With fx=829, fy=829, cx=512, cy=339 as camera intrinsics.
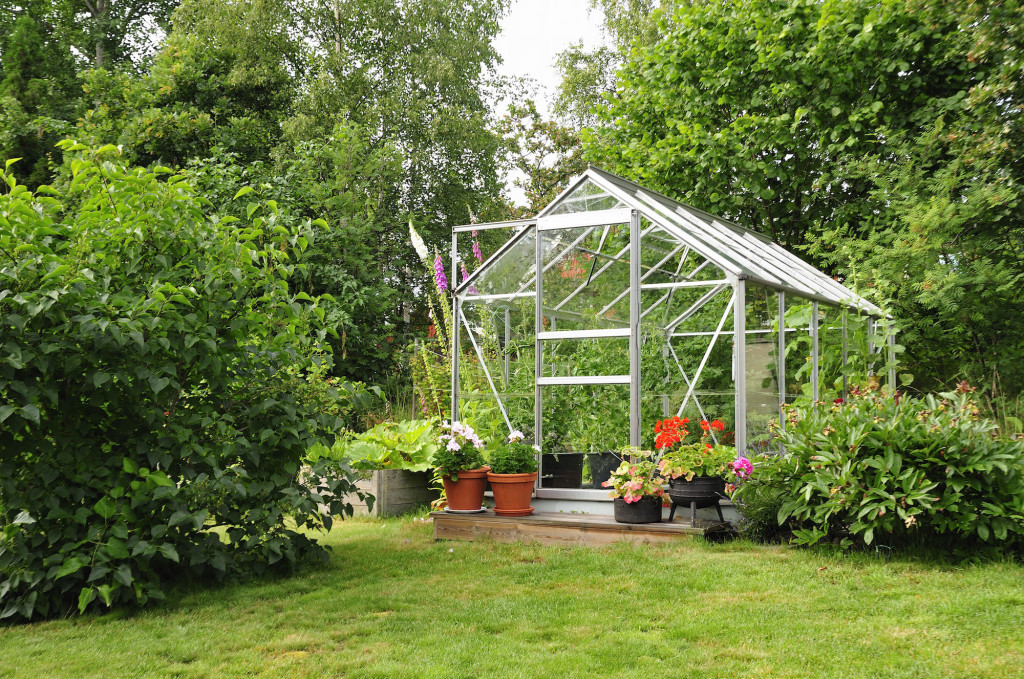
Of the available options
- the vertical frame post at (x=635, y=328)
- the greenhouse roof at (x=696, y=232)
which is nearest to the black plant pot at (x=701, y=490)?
the vertical frame post at (x=635, y=328)

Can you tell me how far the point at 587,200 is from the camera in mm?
7375

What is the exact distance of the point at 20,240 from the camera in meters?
4.37

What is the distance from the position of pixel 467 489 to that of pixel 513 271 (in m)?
2.06

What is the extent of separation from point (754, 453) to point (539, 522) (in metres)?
1.72

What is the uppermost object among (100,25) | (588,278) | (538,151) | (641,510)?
(100,25)

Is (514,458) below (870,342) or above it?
below

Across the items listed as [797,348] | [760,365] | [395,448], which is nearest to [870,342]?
[797,348]

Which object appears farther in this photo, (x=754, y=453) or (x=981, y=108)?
(x=981, y=108)

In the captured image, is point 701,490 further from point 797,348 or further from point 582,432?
point 797,348

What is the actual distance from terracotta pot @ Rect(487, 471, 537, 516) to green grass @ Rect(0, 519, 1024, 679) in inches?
49.3

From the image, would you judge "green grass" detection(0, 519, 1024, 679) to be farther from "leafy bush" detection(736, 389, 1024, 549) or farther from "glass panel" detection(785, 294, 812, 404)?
"glass panel" detection(785, 294, 812, 404)

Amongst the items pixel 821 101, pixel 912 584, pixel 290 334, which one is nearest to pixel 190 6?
pixel 821 101

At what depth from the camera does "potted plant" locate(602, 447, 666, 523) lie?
6043mm

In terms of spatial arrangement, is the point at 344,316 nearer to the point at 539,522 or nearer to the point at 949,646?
the point at 539,522
